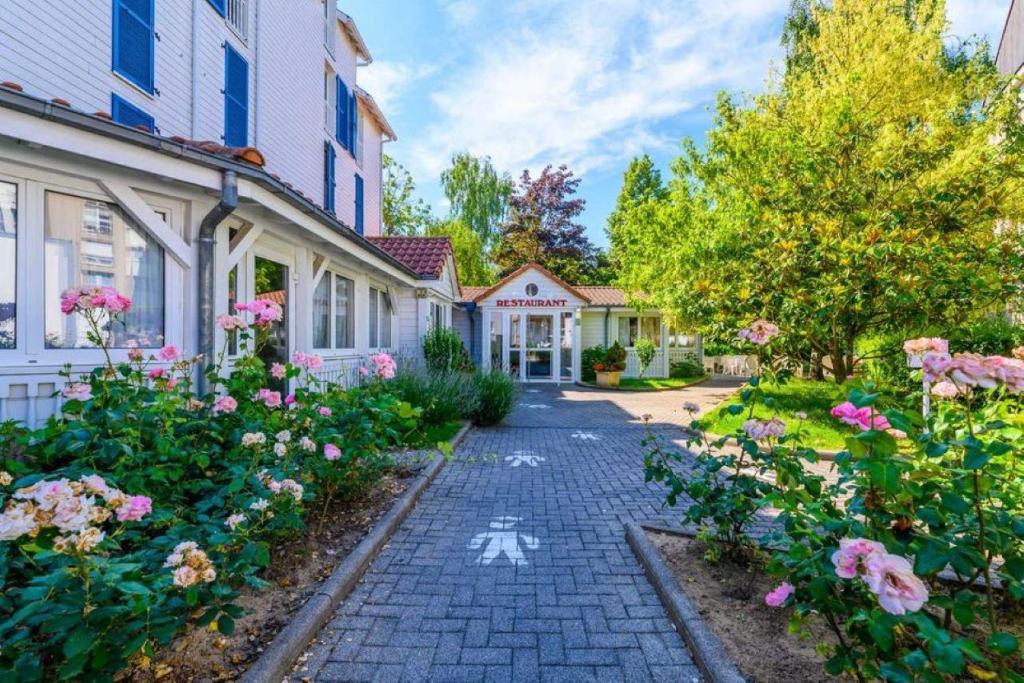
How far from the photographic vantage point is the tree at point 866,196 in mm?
7688

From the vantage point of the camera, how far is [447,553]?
3.98m

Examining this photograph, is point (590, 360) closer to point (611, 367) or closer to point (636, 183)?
point (611, 367)

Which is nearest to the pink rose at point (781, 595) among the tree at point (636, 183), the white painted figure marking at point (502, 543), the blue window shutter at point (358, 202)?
the white painted figure marking at point (502, 543)

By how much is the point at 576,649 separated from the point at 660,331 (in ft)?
61.6

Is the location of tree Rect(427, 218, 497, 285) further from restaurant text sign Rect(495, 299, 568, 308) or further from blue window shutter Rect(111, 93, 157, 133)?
blue window shutter Rect(111, 93, 157, 133)

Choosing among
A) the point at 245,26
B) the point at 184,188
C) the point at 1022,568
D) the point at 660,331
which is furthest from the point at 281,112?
the point at 660,331

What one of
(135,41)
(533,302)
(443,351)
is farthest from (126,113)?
(533,302)

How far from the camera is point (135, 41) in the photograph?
6.59 meters

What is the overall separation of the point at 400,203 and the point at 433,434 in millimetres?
27964

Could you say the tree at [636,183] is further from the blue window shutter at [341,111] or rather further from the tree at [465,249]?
the blue window shutter at [341,111]

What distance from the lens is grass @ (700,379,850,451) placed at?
811cm

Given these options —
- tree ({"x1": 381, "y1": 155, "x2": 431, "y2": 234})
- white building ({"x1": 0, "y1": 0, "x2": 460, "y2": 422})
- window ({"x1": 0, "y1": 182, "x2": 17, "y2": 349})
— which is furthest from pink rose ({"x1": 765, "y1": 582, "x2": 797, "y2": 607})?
tree ({"x1": 381, "y1": 155, "x2": 431, "y2": 234})

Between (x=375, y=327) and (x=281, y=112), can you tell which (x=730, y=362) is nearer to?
(x=375, y=327)

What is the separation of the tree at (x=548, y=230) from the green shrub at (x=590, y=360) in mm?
15761
